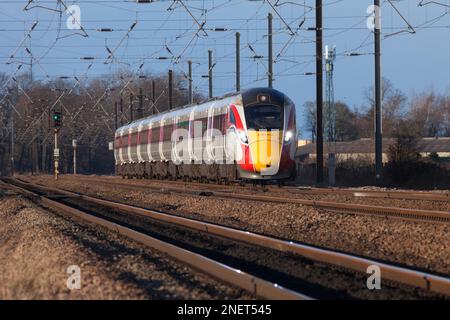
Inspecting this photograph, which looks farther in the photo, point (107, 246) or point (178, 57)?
point (178, 57)

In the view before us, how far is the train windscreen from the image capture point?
27.2m

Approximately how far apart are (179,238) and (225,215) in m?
5.26

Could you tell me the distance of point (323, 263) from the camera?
10.2 metres

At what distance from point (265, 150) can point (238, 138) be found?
110cm

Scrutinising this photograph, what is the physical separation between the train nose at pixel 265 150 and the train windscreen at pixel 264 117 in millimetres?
206

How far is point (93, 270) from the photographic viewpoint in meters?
9.41

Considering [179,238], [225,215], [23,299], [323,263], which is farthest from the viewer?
[225,215]

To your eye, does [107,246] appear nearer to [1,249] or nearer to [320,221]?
[1,249]

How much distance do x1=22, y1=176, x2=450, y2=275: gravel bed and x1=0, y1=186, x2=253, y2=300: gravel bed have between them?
3108 mm

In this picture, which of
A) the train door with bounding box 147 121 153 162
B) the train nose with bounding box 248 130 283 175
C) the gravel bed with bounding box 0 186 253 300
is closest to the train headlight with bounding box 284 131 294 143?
the train nose with bounding box 248 130 283 175

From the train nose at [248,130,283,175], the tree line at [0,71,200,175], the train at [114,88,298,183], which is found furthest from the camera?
the tree line at [0,71,200,175]

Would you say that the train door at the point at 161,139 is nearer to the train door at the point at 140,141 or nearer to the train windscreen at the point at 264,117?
the train door at the point at 140,141

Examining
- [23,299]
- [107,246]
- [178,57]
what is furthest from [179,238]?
[178,57]

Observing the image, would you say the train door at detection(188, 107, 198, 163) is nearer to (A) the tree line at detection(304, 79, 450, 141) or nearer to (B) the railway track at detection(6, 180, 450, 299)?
(B) the railway track at detection(6, 180, 450, 299)
